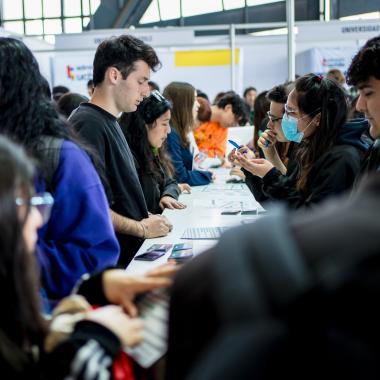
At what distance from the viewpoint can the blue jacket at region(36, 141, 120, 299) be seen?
135cm

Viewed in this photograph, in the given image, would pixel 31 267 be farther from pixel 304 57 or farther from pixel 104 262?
pixel 304 57

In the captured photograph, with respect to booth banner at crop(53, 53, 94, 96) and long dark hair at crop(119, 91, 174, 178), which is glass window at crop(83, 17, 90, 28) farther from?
long dark hair at crop(119, 91, 174, 178)

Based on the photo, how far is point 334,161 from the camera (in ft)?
6.34

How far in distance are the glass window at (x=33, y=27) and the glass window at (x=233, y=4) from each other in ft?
19.8

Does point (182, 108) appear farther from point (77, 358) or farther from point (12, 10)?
point (12, 10)

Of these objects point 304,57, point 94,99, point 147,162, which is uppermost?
point 304,57

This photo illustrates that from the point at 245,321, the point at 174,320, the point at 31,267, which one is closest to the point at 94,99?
the point at 31,267

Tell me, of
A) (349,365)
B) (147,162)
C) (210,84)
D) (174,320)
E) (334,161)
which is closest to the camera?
(349,365)

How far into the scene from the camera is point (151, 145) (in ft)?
9.86

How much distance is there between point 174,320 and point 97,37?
648 cm

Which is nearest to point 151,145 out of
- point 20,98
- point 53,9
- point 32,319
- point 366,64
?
point 366,64

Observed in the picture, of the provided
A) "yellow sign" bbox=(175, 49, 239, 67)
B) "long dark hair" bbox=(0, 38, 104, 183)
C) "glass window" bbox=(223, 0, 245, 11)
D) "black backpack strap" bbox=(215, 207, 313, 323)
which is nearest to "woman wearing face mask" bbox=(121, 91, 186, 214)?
"long dark hair" bbox=(0, 38, 104, 183)

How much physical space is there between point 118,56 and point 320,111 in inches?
36.5

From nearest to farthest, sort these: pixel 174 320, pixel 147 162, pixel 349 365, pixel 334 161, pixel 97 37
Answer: pixel 349 365 < pixel 174 320 < pixel 334 161 < pixel 147 162 < pixel 97 37
